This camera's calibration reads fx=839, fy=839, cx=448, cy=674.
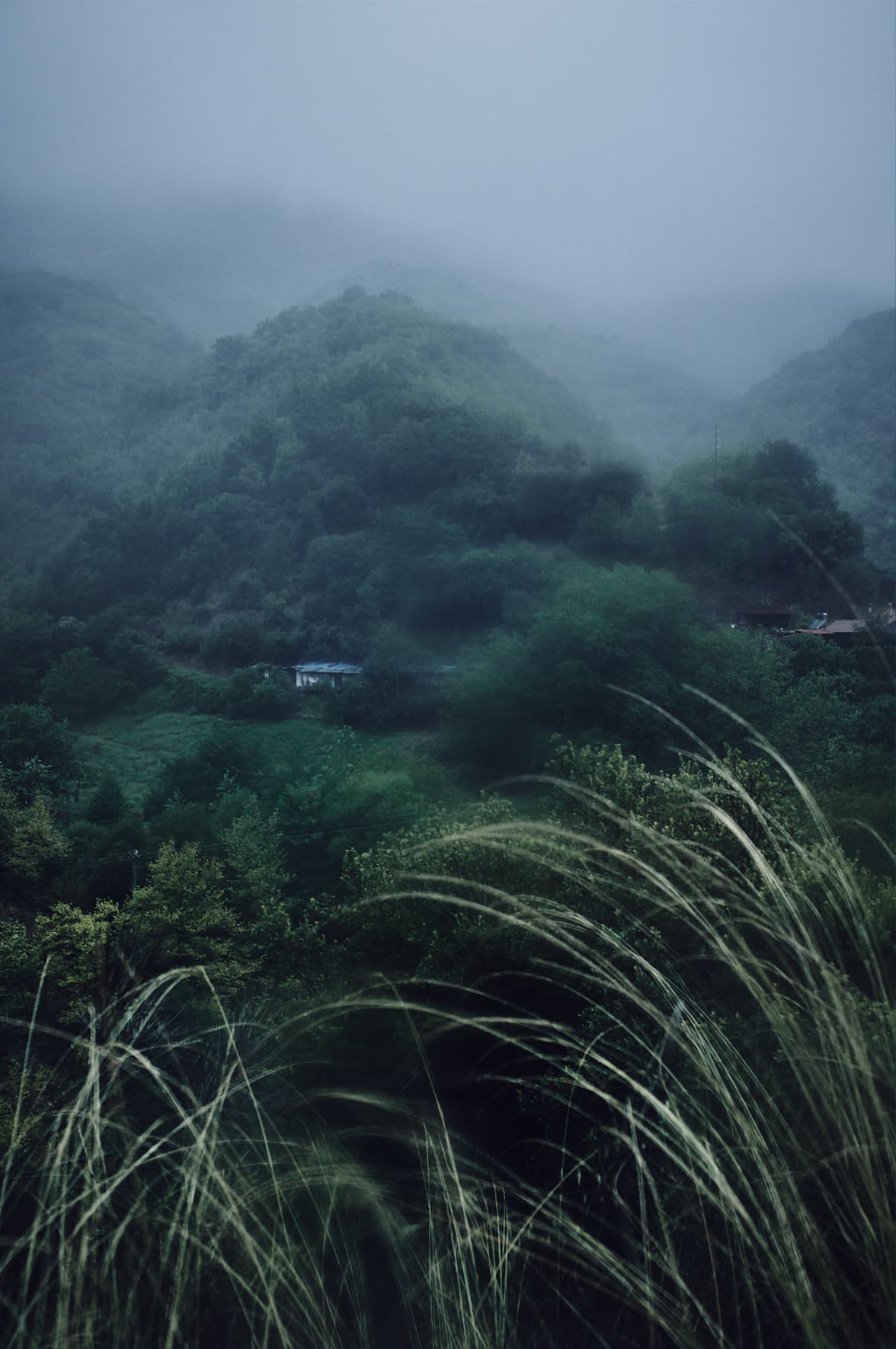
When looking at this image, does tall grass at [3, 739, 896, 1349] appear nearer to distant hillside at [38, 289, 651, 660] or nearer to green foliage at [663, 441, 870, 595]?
distant hillside at [38, 289, 651, 660]

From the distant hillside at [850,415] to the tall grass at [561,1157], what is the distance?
28457 mm

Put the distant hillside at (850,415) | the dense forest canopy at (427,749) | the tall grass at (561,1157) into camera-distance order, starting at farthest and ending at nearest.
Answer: the distant hillside at (850,415)
the dense forest canopy at (427,749)
the tall grass at (561,1157)

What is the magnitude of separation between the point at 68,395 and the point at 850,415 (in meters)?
44.0

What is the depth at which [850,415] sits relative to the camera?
45156 millimetres

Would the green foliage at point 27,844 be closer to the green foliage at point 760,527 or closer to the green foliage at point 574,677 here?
the green foliage at point 574,677

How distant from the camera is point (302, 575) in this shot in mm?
32250

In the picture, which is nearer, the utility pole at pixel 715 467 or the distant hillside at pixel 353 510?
the distant hillside at pixel 353 510

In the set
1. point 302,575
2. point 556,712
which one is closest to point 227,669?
point 302,575

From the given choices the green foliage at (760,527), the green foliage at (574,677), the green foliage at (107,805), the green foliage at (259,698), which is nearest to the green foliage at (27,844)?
the green foliage at (107,805)

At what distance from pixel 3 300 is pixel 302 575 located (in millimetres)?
41137

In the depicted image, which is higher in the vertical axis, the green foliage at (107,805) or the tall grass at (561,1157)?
the tall grass at (561,1157)

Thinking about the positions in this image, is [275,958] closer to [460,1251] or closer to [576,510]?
[460,1251]

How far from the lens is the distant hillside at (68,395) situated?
37656 millimetres

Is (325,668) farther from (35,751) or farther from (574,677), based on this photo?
(35,751)
